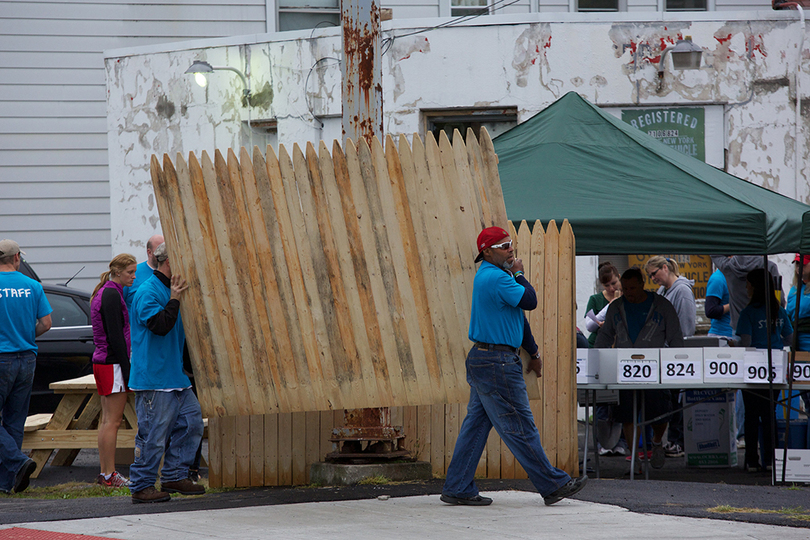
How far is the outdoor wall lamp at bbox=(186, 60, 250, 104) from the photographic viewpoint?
11883 mm

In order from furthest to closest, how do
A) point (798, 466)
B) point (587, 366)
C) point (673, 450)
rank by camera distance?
point (673, 450) → point (587, 366) → point (798, 466)

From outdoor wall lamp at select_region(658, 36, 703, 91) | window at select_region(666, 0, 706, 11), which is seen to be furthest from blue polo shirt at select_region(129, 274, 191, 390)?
window at select_region(666, 0, 706, 11)

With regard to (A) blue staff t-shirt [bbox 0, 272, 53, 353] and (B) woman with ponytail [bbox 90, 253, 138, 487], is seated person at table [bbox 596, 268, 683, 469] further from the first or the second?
(A) blue staff t-shirt [bbox 0, 272, 53, 353]

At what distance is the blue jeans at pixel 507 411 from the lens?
18.6 feet

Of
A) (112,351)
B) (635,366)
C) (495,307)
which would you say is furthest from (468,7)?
(495,307)

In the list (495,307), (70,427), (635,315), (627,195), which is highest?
(627,195)

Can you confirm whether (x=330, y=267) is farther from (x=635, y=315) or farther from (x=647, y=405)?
(x=647, y=405)

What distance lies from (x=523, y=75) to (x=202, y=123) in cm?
441

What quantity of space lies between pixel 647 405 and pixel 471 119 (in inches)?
191

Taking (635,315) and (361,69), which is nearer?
(361,69)

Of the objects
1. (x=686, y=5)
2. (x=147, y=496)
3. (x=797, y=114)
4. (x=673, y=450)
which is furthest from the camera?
(x=686, y=5)

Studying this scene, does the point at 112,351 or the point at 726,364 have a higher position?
the point at 112,351

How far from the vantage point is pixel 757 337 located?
344 inches

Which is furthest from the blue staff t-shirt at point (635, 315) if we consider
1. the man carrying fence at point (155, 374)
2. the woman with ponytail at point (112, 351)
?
the woman with ponytail at point (112, 351)
